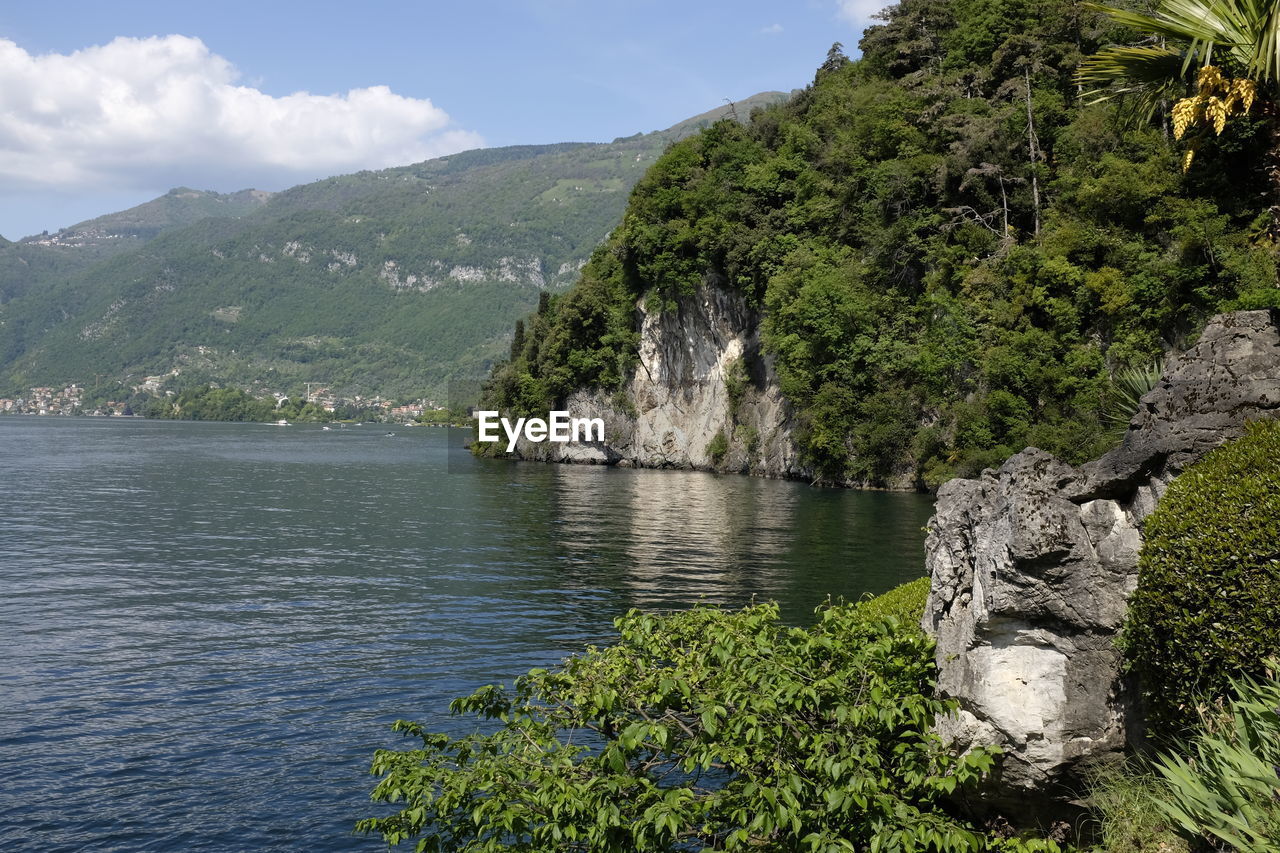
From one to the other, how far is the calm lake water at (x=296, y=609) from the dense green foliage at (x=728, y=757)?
4.02 meters

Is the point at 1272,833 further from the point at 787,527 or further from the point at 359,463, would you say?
the point at 359,463

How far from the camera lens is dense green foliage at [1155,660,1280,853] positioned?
606cm

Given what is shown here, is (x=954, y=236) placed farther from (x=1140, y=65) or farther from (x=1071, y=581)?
(x=1071, y=581)

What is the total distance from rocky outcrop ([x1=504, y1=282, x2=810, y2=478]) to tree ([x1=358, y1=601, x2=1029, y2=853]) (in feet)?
193

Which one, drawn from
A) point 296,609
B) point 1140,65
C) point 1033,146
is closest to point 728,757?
point 1140,65

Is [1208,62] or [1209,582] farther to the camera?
[1208,62]

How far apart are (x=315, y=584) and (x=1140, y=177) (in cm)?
4290

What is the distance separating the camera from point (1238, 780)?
627 cm

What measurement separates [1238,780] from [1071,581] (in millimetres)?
2874

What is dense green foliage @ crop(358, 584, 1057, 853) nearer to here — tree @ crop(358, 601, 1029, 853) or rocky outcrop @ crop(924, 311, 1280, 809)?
tree @ crop(358, 601, 1029, 853)

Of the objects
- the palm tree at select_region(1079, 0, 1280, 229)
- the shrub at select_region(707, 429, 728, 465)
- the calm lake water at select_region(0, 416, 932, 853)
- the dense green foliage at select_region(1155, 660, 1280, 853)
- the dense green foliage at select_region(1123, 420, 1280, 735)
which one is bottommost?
the calm lake water at select_region(0, 416, 932, 853)

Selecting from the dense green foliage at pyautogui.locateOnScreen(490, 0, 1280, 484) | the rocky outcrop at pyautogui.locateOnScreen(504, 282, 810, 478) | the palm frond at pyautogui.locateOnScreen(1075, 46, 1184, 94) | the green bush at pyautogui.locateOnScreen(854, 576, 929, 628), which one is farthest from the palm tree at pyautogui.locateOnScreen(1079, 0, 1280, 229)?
the rocky outcrop at pyautogui.locateOnScreen(504, 282, 810, 478)

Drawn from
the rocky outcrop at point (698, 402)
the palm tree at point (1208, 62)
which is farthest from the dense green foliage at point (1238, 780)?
the rocky outcrop at point (698, 402)

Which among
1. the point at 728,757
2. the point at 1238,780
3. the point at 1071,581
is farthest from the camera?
the point at 1071,581
